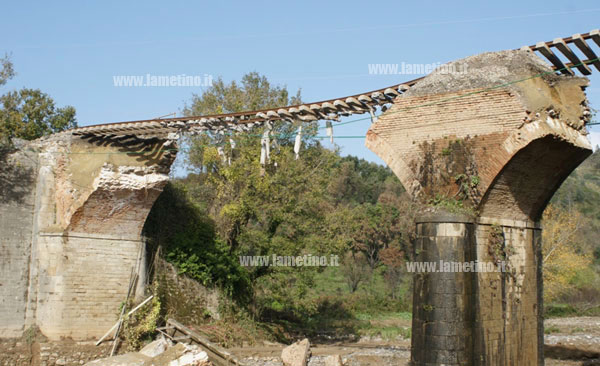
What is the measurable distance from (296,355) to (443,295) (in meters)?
6.23

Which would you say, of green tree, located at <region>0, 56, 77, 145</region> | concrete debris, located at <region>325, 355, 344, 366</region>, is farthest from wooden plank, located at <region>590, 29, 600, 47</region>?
green tree, located at <region>0, 56, 77, 145</region>

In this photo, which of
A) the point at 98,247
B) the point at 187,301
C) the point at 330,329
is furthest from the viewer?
the point at 330,329

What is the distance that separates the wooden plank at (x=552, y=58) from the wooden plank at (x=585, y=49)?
37 cm

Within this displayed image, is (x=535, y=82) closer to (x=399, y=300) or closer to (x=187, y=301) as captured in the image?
(x=187, y=301)

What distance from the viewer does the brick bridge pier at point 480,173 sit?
27.7 feet

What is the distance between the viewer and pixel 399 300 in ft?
94.3

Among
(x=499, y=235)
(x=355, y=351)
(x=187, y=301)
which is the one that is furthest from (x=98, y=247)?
(x=499, y=235)

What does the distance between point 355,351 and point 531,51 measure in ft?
34.8

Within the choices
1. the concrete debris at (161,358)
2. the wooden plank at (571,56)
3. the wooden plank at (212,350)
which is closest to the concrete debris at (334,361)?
the wooden plank at (212,350)

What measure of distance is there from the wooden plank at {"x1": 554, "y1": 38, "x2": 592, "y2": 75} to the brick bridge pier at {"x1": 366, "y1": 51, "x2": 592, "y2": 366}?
148 millimetres

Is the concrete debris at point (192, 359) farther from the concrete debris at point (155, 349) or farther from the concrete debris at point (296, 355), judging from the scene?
the concrete debris at point (296, 355)

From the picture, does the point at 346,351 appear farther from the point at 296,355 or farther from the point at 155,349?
the point at 155,349

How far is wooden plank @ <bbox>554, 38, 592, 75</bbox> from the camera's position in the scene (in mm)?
8523

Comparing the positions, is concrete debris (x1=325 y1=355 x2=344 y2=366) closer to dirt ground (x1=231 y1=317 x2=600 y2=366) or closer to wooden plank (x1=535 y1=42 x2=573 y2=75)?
dirt ground (x1=231 y1=317 x2=600 y2=366)
